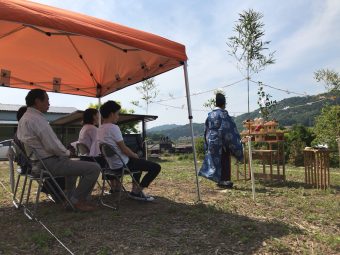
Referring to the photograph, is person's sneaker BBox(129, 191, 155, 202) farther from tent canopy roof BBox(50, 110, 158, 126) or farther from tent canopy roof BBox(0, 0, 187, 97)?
tent canopy roof BBox(50, 110, 158, 126)

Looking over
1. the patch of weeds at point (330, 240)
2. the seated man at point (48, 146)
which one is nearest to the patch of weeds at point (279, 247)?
the patch of weeds at point (330, 240)

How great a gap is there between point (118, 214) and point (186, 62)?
6.85ft

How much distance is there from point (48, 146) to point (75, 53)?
2789 mm

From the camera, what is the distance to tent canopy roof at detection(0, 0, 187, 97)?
149 inches

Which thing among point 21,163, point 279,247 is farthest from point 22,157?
point 279,247

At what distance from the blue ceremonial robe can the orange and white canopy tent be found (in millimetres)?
1268

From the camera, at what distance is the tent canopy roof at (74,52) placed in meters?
3.78

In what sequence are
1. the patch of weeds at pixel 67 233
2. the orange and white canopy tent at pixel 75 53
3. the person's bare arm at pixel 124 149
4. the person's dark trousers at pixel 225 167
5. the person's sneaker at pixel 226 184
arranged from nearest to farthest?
the patch of weeds at pixel 67 233 < the orange and white canopy tent at pixel 75 53 < the person's bare arm at pixel 124 149 < the person's sneaker at pixel 226 184 < the person's dark trousers at pixel 225 167

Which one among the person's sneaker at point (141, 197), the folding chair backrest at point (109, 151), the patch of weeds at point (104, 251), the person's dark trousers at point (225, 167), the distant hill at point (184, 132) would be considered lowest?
the patch of weeds at point (104, 251)

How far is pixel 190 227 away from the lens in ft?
12.0

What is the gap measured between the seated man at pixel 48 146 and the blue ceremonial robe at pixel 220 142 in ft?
7.99

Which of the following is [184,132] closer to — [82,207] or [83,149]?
[83,149]

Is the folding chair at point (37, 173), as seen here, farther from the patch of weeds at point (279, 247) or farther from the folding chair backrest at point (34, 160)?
the patch of weeds at point (279, 247)

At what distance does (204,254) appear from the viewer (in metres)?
2.94
